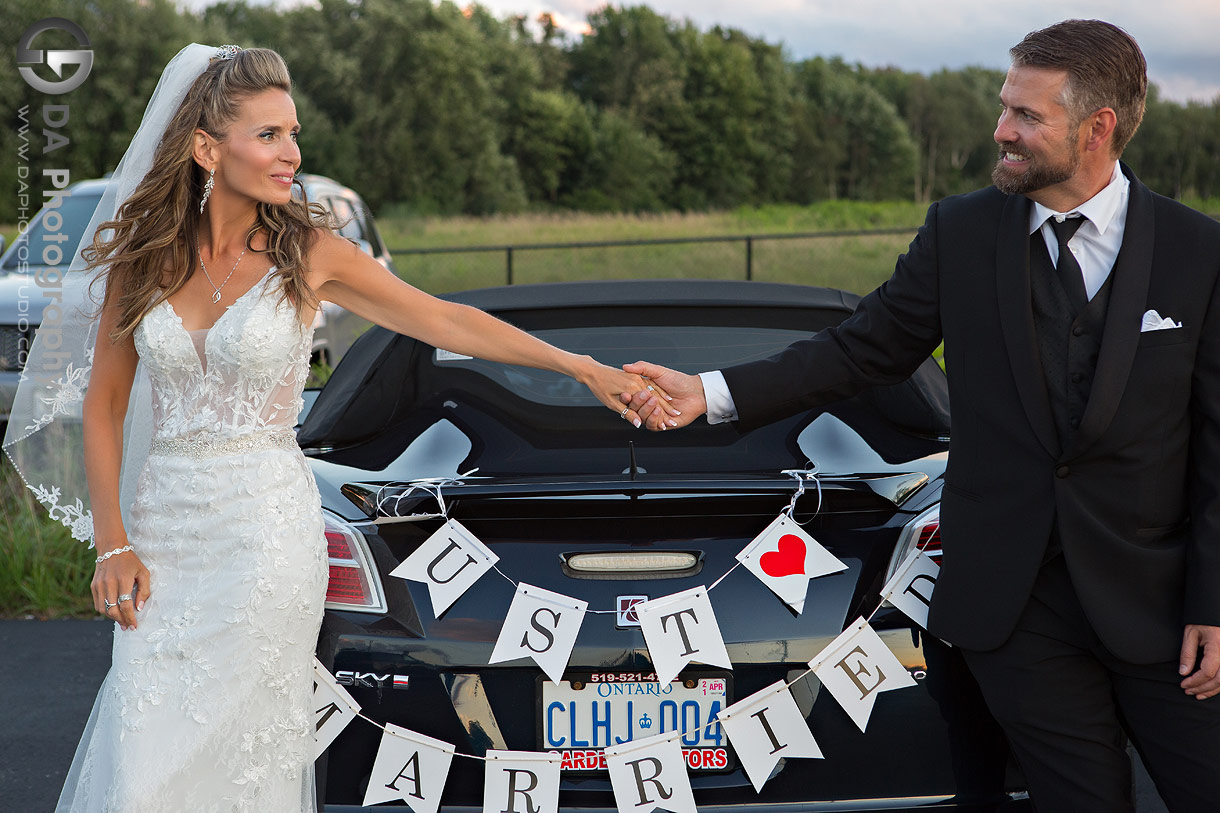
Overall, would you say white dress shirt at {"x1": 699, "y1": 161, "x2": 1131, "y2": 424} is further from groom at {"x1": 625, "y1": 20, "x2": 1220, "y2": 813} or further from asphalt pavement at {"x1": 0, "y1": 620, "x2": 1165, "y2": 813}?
asphalt pavement at {"x1": 0, "y1": 620, "x2": 1165, "y2": 813}

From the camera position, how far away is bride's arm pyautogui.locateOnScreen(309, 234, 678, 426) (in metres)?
2.67

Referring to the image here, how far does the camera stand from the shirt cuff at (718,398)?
2838 mm

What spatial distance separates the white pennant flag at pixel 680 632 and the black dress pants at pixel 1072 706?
0.57m

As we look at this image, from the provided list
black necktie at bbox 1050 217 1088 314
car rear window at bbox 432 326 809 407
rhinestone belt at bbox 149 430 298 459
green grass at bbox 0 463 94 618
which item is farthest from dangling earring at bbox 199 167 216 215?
green grass at bbox 0 463 94 618

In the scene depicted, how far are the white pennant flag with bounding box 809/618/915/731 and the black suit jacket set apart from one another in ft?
0.46

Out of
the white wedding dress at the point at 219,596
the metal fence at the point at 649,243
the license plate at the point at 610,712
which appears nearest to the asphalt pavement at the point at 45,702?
the white wedding dress at the point at 219,596

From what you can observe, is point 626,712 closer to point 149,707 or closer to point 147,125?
point 149,707

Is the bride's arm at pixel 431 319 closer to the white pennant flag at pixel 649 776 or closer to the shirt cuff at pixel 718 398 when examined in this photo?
the shirt cuff at pixel 718 398

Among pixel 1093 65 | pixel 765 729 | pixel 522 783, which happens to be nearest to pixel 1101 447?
pixel 1093 65

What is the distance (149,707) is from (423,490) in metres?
0.73

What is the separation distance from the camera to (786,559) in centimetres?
239

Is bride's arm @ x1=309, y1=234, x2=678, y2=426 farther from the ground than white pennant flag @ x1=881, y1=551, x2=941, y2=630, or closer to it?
farther from the ground

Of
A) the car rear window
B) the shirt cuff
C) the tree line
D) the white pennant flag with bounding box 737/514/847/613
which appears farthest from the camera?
the tree line

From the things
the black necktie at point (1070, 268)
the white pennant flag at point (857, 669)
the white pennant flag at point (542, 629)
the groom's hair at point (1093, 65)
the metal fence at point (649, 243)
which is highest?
the groom's hair at point (1093, 65)
